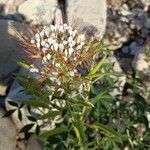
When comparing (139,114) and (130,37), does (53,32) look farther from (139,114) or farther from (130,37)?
(130,37)

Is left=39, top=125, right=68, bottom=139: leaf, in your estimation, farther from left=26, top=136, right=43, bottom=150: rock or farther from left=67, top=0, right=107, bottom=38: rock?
left=67, top=0, right=107, bottom=38: rock

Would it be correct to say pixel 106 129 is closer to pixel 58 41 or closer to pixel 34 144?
pixel 58 41

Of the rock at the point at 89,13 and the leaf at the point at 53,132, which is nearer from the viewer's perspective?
the leaf at the point at 53,132

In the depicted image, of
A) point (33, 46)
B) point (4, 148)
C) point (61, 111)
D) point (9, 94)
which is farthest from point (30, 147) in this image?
point (33, 46)

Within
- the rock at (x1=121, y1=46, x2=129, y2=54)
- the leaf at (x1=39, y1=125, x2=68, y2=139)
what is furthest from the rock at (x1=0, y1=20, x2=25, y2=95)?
the leaf at (x1=39, y1=125, x2=68, y2=139)

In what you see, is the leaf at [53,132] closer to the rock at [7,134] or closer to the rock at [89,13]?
the rock at [7,134]

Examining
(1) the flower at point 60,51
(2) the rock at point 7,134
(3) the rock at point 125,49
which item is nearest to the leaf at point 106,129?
(1) the flower at point 60,51
